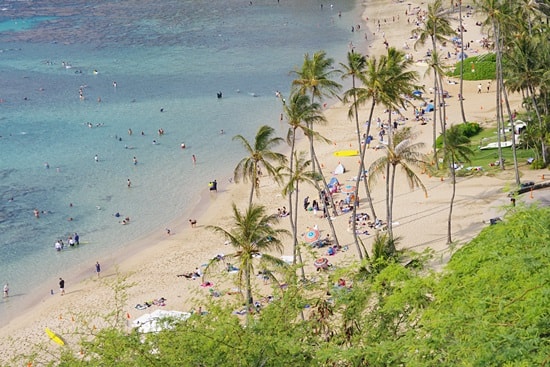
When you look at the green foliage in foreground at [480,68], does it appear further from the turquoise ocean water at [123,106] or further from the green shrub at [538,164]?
the green shrub at [538,164]

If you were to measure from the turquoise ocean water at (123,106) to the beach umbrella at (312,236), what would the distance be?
10.4 m

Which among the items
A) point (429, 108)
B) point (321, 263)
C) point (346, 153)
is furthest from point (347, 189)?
point (429, 108)

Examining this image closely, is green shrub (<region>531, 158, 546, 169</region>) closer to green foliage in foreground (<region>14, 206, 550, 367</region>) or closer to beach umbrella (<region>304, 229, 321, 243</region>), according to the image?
beach umbrella (<region>304, 229, 321, 243</region>)

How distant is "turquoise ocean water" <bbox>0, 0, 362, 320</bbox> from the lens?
51188 millimetres

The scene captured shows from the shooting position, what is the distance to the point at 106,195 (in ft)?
182

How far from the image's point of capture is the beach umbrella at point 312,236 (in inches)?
1737

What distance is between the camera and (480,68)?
7225 centimetres

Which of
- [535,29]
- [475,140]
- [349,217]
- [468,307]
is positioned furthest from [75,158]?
[468,307]

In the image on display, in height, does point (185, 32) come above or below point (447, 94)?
above

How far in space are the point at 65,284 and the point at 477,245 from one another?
2626cm

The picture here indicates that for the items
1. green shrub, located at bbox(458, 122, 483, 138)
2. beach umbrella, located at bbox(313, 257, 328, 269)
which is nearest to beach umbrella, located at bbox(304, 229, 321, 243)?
beach umbrella, located at bbox(313, 257, 328, 269)

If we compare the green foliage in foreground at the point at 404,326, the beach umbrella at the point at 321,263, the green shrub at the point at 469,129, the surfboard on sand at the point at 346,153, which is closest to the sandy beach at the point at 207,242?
the surfboard on sand at the point at 346,153

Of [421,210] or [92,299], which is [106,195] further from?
[421,210]

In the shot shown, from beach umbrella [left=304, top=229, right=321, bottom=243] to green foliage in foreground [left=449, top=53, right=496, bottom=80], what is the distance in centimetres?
3243
